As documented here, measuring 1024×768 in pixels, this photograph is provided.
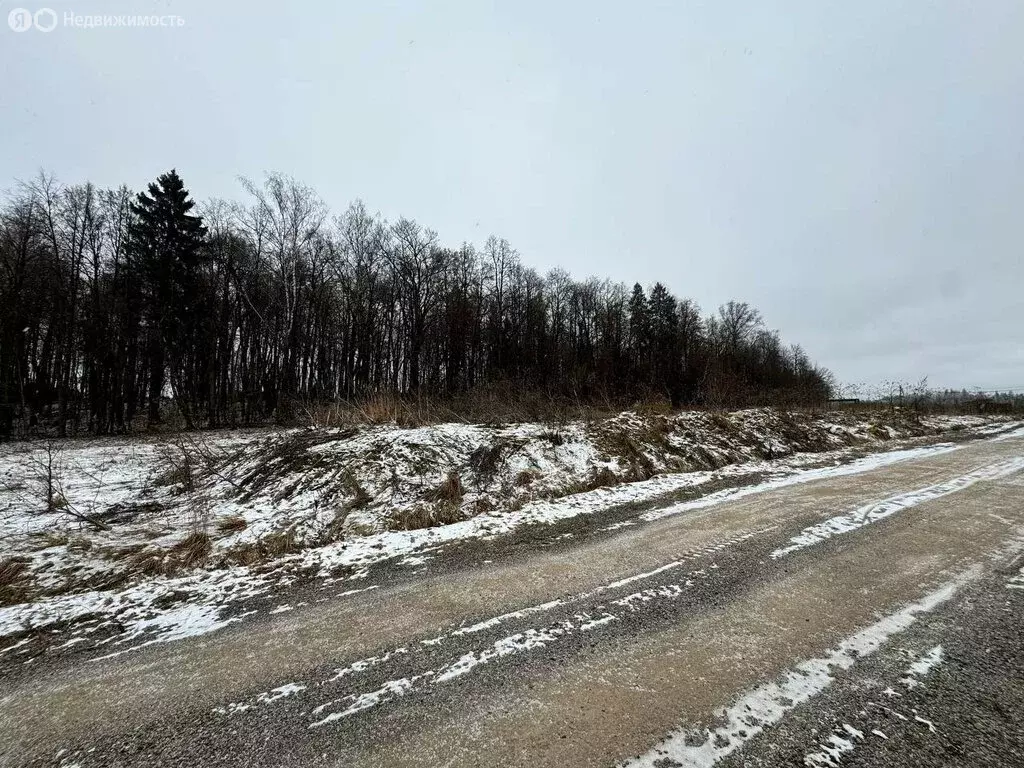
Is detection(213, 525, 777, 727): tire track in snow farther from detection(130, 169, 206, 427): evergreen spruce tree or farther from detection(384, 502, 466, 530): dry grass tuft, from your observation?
detection(130, 169, 206, 427): evergreen spruce tree

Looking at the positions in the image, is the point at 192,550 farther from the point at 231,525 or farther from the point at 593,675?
the point at 593,675

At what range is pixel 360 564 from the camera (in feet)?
14.9

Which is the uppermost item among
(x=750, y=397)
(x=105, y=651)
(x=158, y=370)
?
(x=158, y=370)

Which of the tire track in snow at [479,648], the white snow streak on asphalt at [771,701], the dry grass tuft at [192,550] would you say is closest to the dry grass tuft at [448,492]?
the dry grass tuft at [192,550]

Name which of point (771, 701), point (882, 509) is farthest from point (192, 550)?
point (882, 509)

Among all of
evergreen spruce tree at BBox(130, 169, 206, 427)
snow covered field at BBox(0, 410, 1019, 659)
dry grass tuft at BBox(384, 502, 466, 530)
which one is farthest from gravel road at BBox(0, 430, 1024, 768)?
evergreen spruce tree at BBox(130, 169, 206, 427)

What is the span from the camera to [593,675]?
8.34 feet

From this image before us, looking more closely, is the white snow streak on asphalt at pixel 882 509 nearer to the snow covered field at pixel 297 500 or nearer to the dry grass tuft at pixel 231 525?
the snow covered field at pixel 297 500

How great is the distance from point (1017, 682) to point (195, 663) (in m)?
5.36

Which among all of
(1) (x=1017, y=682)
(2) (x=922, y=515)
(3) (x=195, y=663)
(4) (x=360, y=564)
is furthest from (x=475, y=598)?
(2) (x=922, y=515)

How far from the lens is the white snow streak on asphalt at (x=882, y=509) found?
4.77m

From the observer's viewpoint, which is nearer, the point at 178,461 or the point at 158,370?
the point at 178,461

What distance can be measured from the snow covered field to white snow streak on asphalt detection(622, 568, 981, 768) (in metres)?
3.17

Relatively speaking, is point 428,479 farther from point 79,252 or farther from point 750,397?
point 79,252
